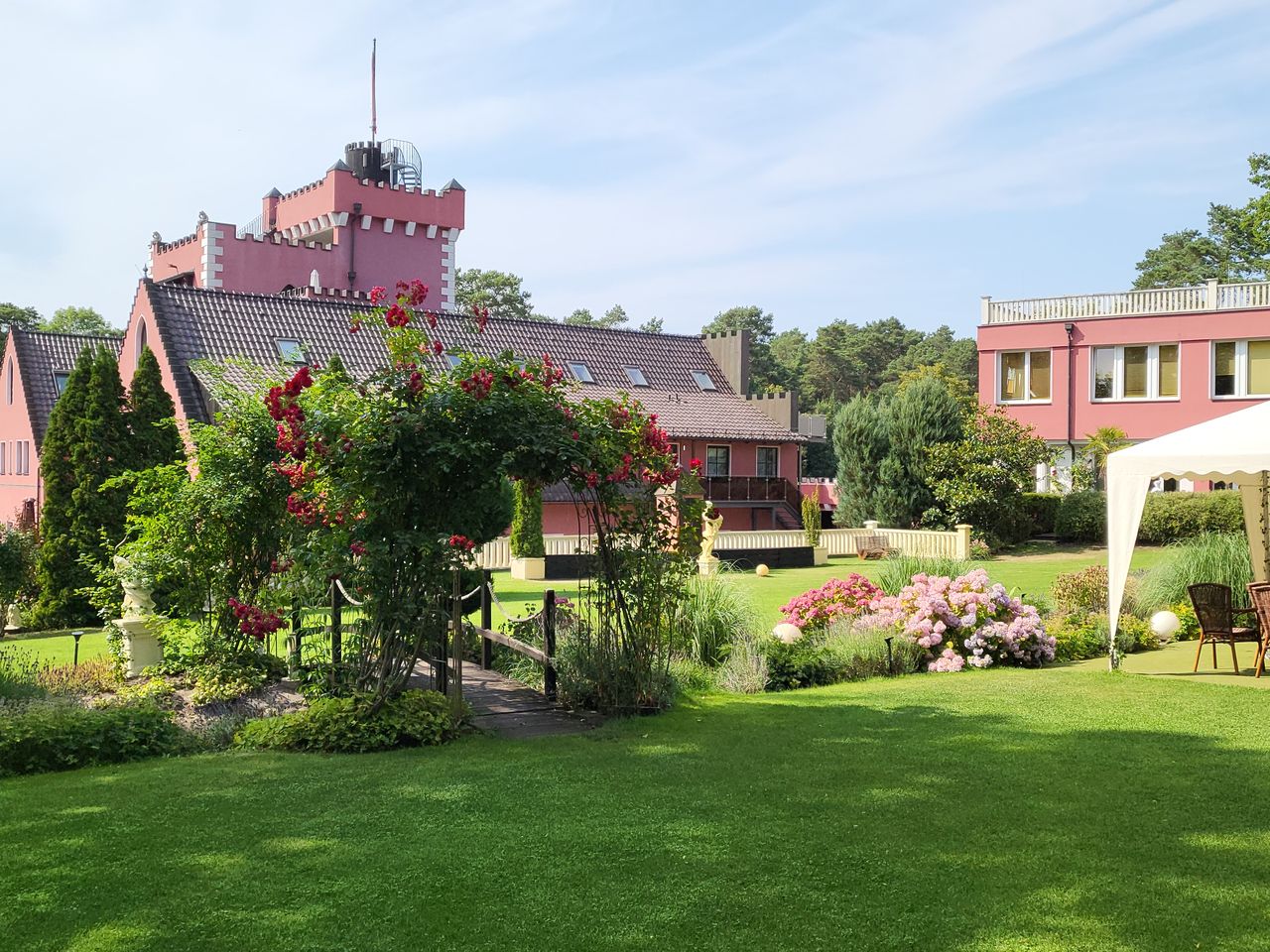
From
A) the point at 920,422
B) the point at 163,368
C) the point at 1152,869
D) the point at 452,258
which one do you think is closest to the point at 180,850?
the point at 1152,869

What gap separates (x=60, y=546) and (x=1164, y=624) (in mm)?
16414

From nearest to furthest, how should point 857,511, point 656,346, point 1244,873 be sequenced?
point 1244,873 < point 857,511 < point 656,346

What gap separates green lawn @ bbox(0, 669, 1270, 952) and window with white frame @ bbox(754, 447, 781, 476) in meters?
29.9

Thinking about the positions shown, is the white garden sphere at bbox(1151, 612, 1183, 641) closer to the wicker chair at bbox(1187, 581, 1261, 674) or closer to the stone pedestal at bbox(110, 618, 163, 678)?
the wicker chair at bbox(1187, 581, 1261, 674)

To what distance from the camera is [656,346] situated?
40.7 m

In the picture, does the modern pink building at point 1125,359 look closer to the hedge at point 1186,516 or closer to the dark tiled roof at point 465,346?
the hedge at point 1186,516

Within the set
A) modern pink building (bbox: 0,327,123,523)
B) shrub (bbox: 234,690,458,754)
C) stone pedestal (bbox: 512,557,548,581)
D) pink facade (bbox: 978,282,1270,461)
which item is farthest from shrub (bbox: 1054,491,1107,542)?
modern pink building (bbox: 0,327,123,523)

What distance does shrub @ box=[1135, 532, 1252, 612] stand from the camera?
1500 cm

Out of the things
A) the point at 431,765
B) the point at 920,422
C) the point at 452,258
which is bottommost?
the point at 431,765

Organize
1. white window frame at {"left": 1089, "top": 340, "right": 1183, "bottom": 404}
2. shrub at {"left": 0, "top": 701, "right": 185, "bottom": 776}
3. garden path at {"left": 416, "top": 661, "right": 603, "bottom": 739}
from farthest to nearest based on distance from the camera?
white window frame at {"left": 1089, "top": 340, "right": 1183, "bottom": 404}, garden path at {"left": 416, "top": 661, "right": 603, "bottom": 739}, shrub at {"left": 0, "top": 701, "right": 185, "bottom": 776}

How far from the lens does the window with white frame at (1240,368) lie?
108 feet

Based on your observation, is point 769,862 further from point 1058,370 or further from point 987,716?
point 1058,370

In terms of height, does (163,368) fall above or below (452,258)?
below

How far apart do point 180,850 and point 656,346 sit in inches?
1416
